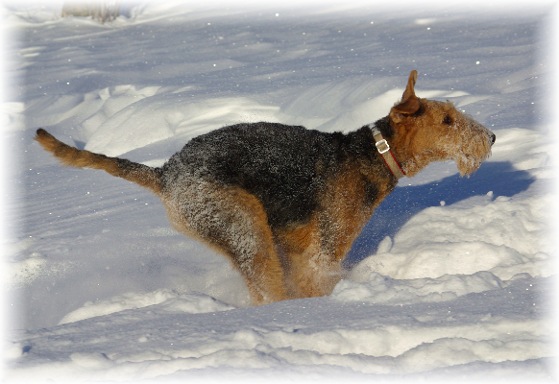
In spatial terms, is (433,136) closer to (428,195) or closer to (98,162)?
(428,195)

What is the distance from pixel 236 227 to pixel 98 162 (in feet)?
3.01

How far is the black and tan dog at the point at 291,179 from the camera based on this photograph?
395 cm

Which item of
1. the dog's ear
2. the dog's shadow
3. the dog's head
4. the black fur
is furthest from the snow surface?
the dog's ear

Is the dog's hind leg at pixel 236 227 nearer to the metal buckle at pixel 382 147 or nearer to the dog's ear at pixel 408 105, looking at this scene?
the metal buckle at pixel 382 147

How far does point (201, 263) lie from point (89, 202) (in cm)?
172

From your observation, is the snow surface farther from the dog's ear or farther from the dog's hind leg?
the dog's ear

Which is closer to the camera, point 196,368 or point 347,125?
point 196,368

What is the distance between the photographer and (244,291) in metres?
4.62

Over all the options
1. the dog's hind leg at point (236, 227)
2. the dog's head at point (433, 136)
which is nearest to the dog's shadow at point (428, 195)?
the dog's head at point (433, 136)

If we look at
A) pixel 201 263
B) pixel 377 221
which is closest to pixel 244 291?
pixel 201 263

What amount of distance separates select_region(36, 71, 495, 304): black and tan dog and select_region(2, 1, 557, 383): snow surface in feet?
1.10

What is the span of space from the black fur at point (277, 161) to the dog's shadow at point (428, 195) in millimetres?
635

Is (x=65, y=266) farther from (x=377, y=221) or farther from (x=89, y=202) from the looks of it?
(x=377, y=221)

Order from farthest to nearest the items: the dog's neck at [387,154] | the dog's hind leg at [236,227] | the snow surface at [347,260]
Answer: the dog's neck at [387,154] < the dog's hind leg at [236,227] < the snow surface at [347,260]
